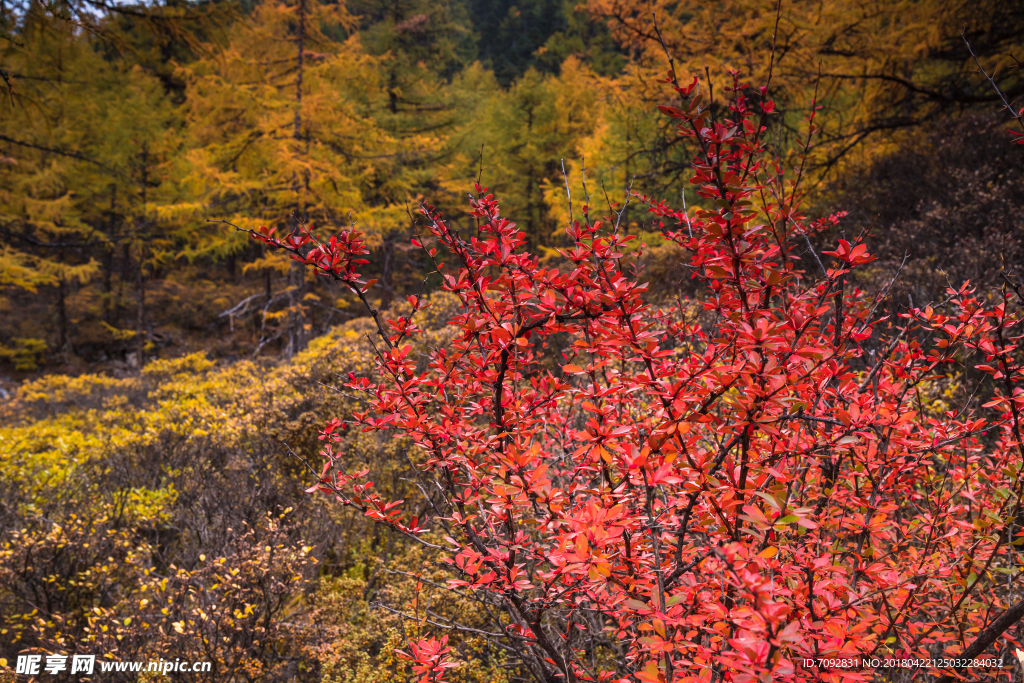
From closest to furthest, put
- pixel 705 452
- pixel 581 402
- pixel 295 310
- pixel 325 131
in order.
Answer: pixel 581 402
pixel 705 452
pixel 295 310
pixel 325 131

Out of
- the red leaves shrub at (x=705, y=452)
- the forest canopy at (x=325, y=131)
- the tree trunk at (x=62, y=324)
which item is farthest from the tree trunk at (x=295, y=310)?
the tree trunk at (x=62, y=324)

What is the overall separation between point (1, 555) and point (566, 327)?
3.75 m

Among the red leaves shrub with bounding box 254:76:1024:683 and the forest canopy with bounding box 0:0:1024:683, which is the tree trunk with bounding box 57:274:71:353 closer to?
the forest canopy with bounding box 0:0:1024:683

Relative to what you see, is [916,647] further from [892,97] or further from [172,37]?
[892,97]

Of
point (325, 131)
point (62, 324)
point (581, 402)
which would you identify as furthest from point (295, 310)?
point (62, 324)

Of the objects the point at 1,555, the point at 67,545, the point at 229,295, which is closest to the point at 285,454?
the point at 67,545

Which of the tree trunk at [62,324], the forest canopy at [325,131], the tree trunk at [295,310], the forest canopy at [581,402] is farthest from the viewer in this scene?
the tree trunk at [62,324]

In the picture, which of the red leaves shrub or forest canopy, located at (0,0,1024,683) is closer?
the red leaves shrub

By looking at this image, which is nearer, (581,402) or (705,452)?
(581,402)

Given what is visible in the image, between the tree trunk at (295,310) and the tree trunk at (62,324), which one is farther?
the tree trunk at (62,324)

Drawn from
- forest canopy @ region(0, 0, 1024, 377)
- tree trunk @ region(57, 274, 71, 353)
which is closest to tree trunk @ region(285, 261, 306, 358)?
forest canopy @ region(0, 0, 1024, 377)

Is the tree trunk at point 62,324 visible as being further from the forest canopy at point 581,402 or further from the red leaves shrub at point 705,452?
the red leaves shrub at point 705,452

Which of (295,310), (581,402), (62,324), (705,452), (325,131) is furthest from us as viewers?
(62,324)

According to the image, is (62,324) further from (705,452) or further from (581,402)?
(705,452)
